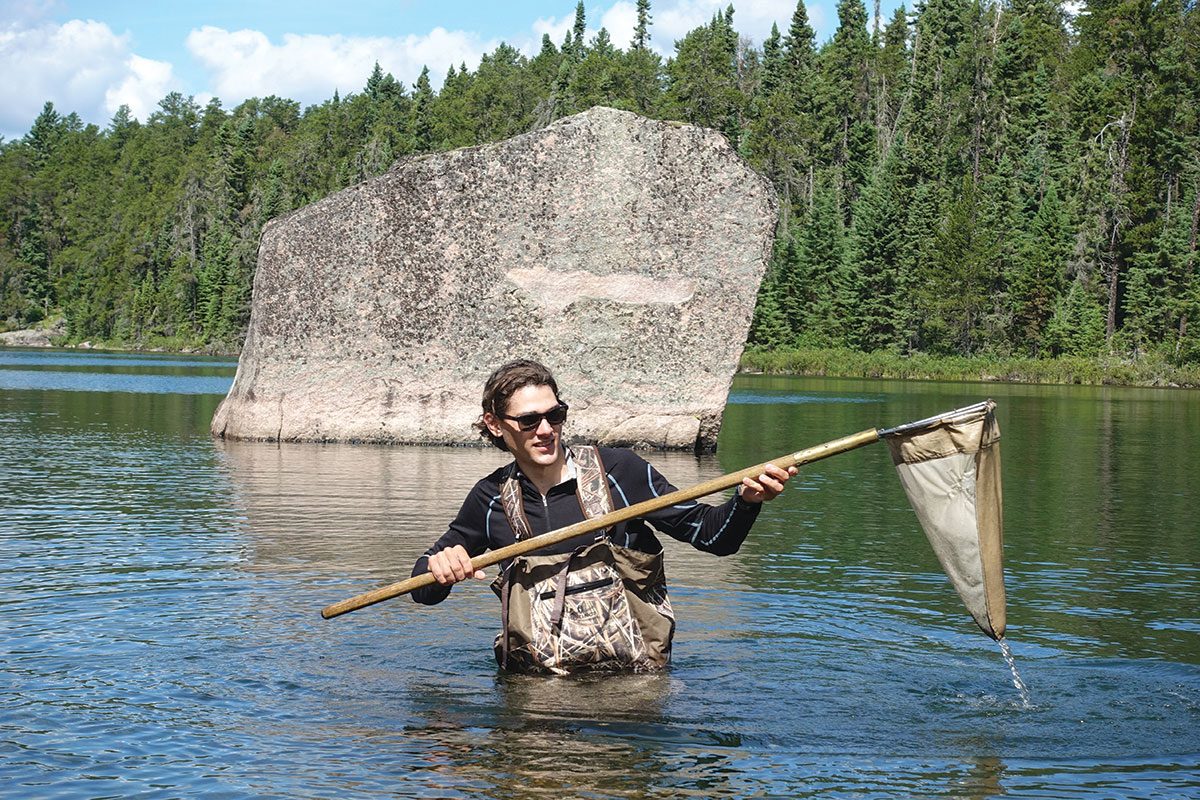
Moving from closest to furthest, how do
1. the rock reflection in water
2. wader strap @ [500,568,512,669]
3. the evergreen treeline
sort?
the rock reflection in water, wader strap @ [500,568,512,669], the evergreen treeline

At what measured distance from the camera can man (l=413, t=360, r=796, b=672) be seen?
21.8 feet

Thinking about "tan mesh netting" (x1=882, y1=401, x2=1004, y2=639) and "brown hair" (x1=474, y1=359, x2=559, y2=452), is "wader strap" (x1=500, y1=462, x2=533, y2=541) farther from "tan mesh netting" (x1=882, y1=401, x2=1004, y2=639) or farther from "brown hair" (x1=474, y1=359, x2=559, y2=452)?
"tan mesh netting" (x1=882, y1=401, x2=1004, y2=639)

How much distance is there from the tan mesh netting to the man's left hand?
0.65 metres

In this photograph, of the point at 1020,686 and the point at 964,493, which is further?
the point at 1020,686

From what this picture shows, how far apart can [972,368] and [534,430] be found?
6502 centimetres

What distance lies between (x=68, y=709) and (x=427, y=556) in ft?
5.69

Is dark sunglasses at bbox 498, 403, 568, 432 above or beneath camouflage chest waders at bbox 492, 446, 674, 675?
above

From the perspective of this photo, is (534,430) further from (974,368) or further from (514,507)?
(974,368)

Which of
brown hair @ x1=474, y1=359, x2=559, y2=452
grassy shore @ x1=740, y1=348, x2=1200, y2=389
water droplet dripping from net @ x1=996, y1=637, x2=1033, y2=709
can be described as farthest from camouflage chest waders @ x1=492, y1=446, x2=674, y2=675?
grassy shore @ x1=740, y1=348, x2=1200, y2=389

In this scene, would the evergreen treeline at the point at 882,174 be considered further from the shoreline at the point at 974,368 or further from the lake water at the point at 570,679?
Result: the lake water at the point at 570,679

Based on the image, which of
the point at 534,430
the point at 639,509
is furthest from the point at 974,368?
the point at 639,509

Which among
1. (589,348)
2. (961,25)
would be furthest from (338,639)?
(961,25)

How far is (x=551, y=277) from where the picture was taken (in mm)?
19656

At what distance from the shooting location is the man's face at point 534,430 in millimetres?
6621
